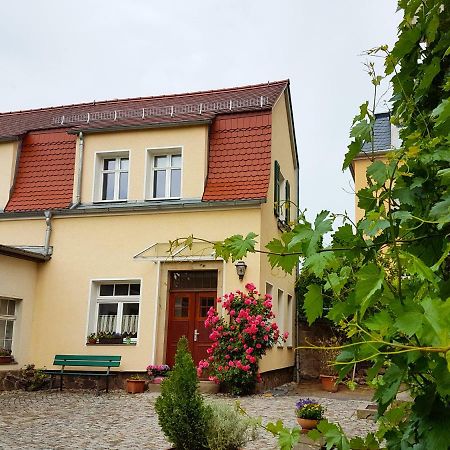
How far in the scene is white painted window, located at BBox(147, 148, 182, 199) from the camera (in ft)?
51.2

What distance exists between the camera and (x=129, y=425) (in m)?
9.07

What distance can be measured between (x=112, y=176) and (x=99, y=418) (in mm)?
7961

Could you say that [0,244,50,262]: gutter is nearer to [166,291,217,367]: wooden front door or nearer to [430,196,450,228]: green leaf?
[166,291,217,367]: wooden front door

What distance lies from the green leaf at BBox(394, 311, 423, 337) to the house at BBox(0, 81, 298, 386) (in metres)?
12.7

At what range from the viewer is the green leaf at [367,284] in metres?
1.12

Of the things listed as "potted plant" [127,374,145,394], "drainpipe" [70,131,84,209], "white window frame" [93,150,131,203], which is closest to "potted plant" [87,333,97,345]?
"potted plant" [127,374,145,394]

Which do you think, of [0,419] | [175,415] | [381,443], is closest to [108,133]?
[0,419]

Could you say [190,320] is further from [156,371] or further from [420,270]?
[420,270]

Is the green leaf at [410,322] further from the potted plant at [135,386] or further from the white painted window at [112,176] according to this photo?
the white painted window at [112,176]

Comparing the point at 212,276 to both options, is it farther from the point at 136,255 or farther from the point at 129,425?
the point at 129,425

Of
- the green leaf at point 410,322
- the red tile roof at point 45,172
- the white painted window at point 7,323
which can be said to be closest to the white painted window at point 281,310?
the red tile roof at point 45,172

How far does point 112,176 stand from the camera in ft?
53.3

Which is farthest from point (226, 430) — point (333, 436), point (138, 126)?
point (138, 126)

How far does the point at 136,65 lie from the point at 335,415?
9.49 m
